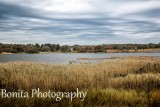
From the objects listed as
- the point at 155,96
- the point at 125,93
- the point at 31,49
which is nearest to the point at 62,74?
the point at 125,93

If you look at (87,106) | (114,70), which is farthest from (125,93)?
(114,70)

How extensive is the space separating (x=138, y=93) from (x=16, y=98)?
427 cm

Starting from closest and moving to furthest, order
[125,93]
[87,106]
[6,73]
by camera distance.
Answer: [87,106] → [125,93] → [6,73]

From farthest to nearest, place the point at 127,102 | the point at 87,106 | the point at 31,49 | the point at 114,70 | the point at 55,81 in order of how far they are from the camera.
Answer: the point at 31,49, the point at 114,70, the point at 55,81, the point at 127,102, the point at 87,106

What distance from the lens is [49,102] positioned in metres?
8.41

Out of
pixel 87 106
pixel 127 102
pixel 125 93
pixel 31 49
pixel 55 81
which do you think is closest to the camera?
pixel 87 106

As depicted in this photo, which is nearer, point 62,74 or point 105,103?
point 105,103

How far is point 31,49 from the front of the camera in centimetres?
12306

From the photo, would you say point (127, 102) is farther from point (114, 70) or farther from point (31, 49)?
point (31, 49)

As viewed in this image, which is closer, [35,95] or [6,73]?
[35,95]

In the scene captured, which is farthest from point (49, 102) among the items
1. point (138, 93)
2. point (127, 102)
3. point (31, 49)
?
point (31, 49)

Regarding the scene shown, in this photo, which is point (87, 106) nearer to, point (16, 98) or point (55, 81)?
point (16, 98)

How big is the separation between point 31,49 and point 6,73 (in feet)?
363

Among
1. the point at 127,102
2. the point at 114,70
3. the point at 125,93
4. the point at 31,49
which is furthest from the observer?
the point at 31,49
